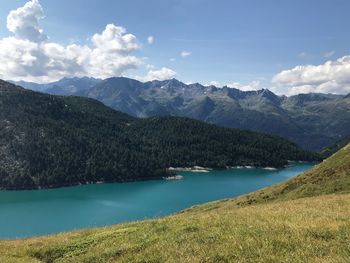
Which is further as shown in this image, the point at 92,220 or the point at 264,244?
the point at 92,220

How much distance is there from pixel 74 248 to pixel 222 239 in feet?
28.5

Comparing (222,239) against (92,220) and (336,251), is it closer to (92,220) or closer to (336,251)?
(336,251)

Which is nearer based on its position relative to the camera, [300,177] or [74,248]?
[74,248]

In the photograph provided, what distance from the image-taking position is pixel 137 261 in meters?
14.8

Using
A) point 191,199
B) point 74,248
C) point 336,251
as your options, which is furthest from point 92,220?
point 336,251

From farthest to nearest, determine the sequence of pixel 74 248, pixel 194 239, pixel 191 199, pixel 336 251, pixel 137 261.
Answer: pixel 191 199
pixel 74 248
pixel 194 239
pixel 137 261
pixel 336 251

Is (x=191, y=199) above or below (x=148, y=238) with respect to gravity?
below

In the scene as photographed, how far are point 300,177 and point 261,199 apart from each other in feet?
30.1

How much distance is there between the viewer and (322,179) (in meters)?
55.7

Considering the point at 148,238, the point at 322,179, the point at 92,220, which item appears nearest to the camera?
the point at 148,238

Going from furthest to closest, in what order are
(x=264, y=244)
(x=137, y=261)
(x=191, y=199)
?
(x=191, y=199)
(x=137, y=261)
(x=264, y=244)

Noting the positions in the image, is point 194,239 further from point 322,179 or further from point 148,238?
point 322,179

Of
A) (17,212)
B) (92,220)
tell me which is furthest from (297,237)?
(17,212)

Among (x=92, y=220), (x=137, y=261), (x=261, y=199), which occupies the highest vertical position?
(x=137, y=261)
